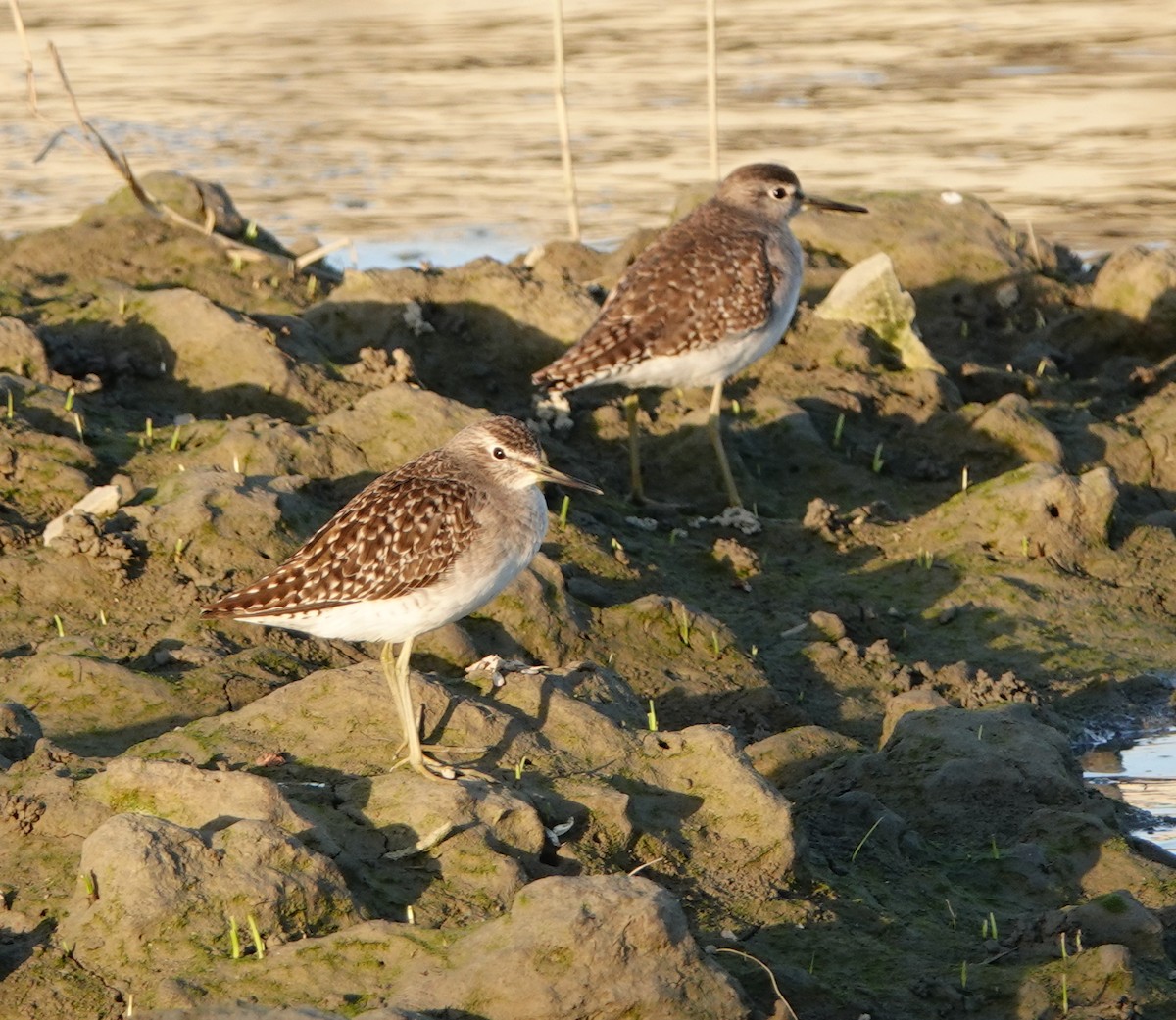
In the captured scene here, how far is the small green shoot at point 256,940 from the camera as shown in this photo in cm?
630

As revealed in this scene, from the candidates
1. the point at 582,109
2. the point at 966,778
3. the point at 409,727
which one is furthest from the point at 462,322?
the point at 582,109

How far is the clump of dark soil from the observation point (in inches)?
252

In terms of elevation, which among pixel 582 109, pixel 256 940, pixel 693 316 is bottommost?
pixel 582 109

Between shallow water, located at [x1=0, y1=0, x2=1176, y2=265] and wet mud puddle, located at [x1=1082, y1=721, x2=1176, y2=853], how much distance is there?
926 centimetres

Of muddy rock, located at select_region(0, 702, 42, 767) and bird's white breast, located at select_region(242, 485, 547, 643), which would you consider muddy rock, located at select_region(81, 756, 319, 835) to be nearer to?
muddy rock, located at select_region(0, 702, 42, 767)

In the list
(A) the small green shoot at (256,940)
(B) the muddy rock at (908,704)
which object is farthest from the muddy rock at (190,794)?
(B) the muddy rock at (908,704)

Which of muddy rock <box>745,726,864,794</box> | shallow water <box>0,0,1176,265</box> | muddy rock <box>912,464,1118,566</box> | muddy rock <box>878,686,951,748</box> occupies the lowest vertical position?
shallow water <box>0,0,1176,265</box>

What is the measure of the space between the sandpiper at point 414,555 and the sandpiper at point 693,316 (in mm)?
3472

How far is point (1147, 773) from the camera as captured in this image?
374 inches

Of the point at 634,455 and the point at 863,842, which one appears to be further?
the point at 634,455

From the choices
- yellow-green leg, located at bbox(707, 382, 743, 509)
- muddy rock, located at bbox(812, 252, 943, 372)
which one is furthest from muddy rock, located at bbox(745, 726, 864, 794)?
muddy rock, located at bbox(812, 252, 943, 372)

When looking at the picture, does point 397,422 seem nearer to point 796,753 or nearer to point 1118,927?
point 796,753

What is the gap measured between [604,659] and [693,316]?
3112 mm

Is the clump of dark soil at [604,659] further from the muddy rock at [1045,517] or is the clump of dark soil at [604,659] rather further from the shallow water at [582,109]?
the shallow water at [582,109]
